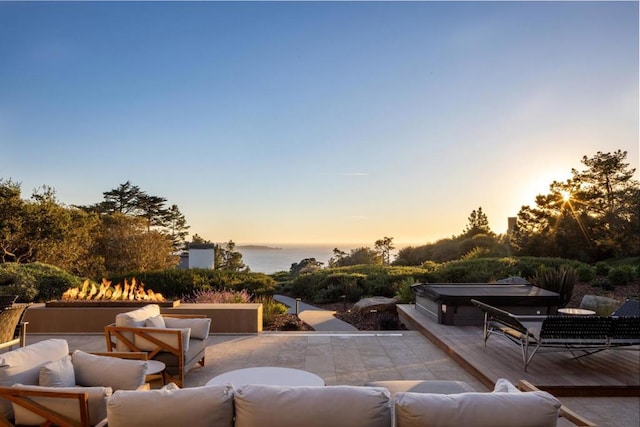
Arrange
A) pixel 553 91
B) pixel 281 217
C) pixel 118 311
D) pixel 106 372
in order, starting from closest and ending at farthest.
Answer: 1. pixel 106 372
2. pixel 118 311
3. pixel 553 91
4. pixel 281 217

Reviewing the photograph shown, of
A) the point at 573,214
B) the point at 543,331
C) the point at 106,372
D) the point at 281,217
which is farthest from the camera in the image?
the point at 281,217

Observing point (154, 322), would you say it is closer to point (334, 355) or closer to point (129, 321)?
point (129, 321)

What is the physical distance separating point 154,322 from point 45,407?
2581mm

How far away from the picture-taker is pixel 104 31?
9875 mm

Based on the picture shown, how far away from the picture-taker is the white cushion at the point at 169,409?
216 cm

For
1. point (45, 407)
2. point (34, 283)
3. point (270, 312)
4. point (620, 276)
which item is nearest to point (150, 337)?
point (45, 407)

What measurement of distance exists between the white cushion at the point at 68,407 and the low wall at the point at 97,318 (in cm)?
480

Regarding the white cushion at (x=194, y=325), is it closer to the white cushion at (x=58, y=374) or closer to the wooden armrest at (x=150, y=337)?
the wooden armrest at (x=150, y=337)

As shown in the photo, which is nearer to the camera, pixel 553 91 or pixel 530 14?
pixel 530 14

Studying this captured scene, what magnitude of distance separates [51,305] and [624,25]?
11.8 metres

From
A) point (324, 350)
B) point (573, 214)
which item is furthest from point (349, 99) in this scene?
point (573, 214)

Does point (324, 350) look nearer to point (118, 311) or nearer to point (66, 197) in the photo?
point (118, 311)

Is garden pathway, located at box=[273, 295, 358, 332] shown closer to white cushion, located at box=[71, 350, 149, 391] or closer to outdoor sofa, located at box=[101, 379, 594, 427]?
white cushion, located at box=[71, 350, 149, 391]

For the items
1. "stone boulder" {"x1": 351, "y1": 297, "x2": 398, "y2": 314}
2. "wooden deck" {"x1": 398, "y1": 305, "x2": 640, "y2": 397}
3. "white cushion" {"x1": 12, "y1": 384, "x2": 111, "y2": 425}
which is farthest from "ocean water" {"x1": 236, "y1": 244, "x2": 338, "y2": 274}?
"white cushion" {"x1": 12, "y1": 384, "x2": 111, "y2": 425}
